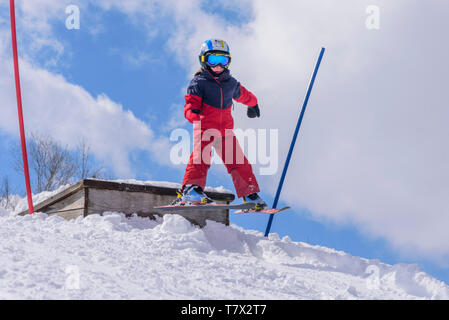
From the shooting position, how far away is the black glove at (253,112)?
5660 millimetres

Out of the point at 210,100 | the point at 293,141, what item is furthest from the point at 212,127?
the point at 293,141

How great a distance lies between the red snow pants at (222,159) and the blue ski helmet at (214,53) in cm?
77

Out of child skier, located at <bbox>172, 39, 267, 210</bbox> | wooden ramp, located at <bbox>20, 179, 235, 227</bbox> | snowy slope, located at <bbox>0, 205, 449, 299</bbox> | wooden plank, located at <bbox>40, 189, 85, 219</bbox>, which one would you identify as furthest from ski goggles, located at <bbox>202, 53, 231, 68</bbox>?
wooden plank, located at <bbox>40, 189, 85, 219</bbox>

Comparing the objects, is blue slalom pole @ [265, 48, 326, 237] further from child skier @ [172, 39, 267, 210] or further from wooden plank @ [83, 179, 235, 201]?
wooden plank @ [83, 179, 235, 201]

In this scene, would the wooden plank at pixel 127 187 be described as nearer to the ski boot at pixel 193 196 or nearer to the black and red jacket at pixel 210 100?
the ski boot at pixel 193 196

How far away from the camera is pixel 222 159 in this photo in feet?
16.8

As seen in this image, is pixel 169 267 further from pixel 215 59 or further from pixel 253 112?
pixel 253 112

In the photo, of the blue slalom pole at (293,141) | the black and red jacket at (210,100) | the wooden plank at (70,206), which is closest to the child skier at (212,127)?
the black and red jacket at (210,100)

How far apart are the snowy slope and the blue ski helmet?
179cm

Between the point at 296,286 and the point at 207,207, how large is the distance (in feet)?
5.71

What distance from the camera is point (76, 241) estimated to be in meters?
3.82

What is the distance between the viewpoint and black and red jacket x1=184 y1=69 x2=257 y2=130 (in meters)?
4.92

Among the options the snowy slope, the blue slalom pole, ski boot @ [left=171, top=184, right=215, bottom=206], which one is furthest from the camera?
the blue slalom pole
